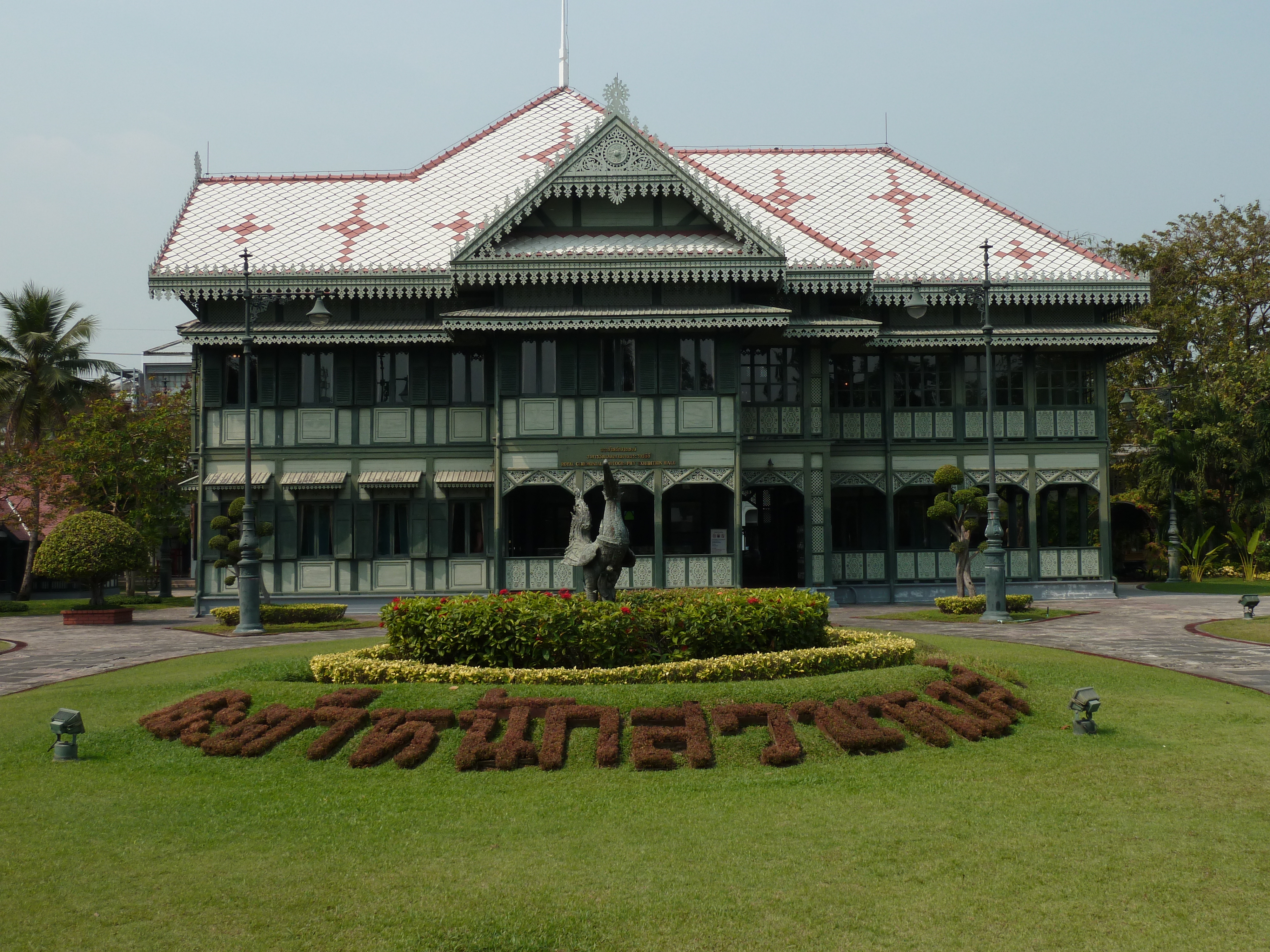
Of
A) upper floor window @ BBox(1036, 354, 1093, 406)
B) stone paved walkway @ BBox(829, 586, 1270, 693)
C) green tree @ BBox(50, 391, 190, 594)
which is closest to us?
stone paved walkway @ BBox(829, 586, 1270, 693)

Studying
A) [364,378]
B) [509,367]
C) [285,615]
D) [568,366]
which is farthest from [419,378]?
[285,615]

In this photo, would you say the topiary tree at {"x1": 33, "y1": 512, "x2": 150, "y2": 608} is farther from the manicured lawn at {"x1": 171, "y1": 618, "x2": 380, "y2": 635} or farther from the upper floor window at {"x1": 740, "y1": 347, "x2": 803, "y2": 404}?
the upper floor window at {"x1": 740, "y1": 347, "x2": 803, "y2": 404}

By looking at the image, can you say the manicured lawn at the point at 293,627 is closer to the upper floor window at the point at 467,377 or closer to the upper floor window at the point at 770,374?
the upper floor window at the point at 467,377

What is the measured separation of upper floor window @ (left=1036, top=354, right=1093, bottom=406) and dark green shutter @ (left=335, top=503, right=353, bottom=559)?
19791 millimetres

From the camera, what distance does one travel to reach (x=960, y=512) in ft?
88.3

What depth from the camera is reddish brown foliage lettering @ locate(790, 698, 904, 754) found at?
1091 cm

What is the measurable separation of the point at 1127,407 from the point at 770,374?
18.7m

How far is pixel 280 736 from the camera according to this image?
11312 mm

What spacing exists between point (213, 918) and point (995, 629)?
1869 centimetres

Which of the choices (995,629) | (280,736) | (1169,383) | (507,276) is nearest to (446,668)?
(280,736)

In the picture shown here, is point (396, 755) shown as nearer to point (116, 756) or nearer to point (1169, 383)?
point (116, 756)

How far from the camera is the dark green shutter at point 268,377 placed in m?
30.0

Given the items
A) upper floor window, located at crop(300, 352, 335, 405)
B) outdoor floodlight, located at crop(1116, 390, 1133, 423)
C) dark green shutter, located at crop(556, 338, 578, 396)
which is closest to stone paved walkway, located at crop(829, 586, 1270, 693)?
dark green shutter, located at crop(556, 338, 578, 396)

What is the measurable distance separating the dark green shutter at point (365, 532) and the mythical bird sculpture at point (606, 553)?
15733 mm
